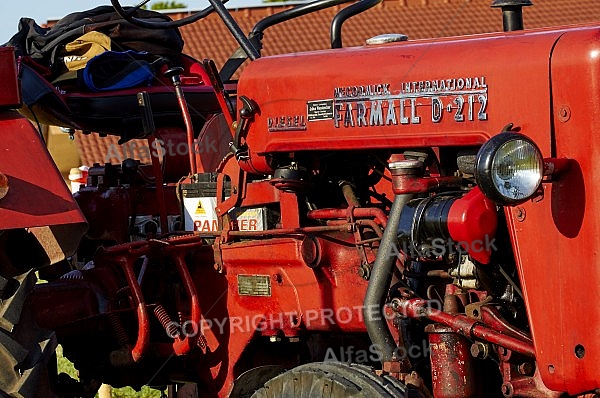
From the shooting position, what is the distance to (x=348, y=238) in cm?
389

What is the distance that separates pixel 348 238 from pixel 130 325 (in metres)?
1.19

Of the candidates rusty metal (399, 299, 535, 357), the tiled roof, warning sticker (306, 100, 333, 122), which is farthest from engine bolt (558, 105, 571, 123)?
the tiled roof

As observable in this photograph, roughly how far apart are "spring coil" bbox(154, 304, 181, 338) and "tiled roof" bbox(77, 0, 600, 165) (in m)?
17.9

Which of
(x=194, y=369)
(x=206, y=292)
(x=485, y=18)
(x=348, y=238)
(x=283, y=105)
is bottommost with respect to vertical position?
(x=485, y=18)

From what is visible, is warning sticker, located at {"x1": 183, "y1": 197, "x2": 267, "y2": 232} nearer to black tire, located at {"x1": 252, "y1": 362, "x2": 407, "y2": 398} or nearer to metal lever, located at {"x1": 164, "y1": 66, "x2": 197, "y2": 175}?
metal lever, located at {"x1": 164, "y1": 66, "x2": 197, "y2": 175}

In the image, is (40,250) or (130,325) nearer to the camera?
(40,250)

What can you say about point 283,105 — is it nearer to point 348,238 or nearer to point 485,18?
point 348,238

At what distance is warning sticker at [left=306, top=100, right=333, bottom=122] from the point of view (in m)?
3.84

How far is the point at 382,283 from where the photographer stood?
3508 millimetres

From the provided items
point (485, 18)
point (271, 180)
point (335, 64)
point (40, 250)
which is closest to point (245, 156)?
point (271, 180)

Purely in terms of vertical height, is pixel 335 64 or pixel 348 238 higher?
pixel 335 64

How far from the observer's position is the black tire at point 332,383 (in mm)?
3457

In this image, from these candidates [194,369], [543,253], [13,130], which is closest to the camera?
[543,253]

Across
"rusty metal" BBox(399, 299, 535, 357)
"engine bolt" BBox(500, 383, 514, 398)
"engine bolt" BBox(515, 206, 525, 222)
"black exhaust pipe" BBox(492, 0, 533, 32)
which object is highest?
"black exhaust pipe" BBox(492, 0, 533, 32)
